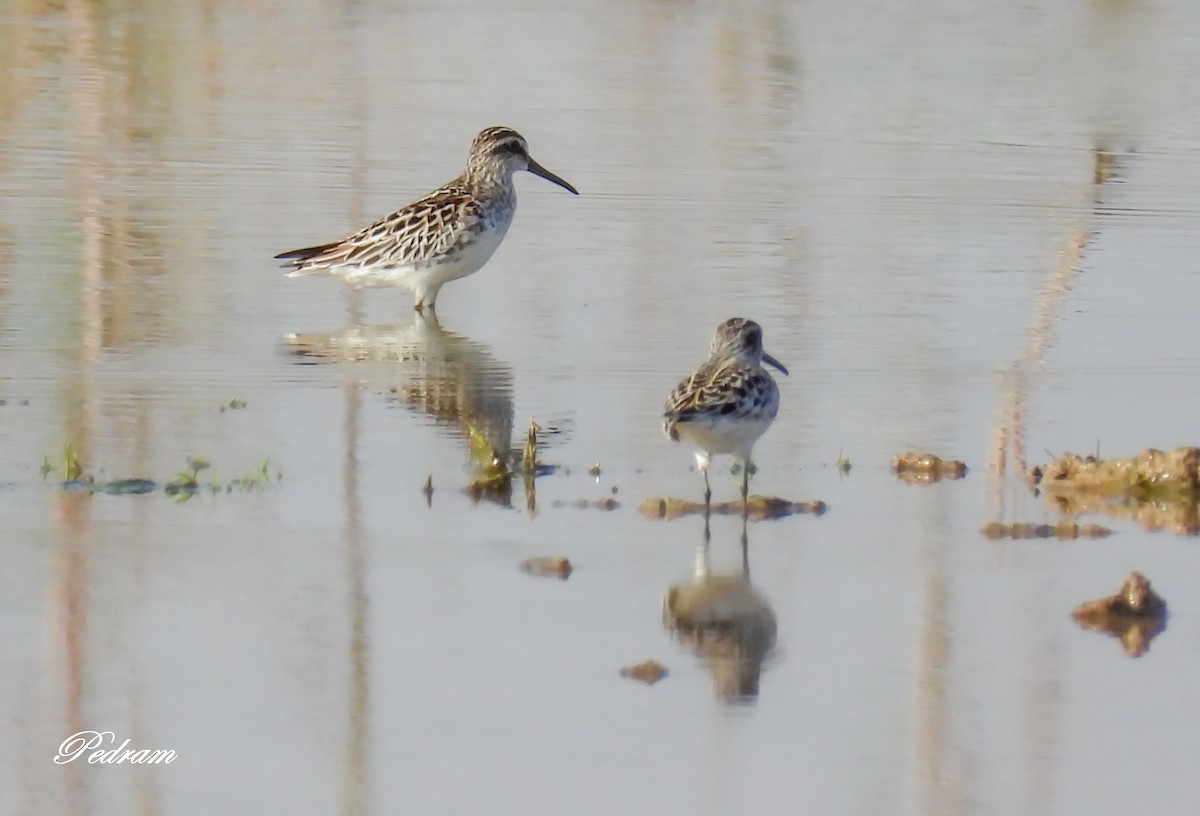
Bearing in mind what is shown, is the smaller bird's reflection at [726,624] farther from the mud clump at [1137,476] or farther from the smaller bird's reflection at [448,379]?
the mud clump at [1137,476]

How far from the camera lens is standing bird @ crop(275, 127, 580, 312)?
41.7ft

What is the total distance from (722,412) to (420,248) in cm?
455

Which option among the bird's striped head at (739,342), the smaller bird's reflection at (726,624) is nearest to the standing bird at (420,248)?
the bird's striped head at (739,342)

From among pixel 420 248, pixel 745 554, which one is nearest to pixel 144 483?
pixel 745 554

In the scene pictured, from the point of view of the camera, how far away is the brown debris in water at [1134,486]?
8.64m

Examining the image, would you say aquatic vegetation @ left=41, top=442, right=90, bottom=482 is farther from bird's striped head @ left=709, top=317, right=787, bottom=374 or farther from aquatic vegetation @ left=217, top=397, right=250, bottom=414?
bird's striped head @ left=709, top=317, right=787, bottom=374

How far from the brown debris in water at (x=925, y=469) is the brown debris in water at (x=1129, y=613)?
1.67m

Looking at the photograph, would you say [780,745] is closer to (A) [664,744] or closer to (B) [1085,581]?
(A) [664,744]

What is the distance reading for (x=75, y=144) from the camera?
56.9 feet

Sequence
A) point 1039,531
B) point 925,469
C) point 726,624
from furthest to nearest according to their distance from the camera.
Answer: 1. point 925,469
2. point 1039,531
3. point 726,624

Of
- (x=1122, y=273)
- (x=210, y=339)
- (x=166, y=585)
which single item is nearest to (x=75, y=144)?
(x=210, y=339)

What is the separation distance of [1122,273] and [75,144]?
7795mm

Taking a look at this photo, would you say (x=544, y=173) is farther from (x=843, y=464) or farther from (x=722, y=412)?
(x=722, y=412)
